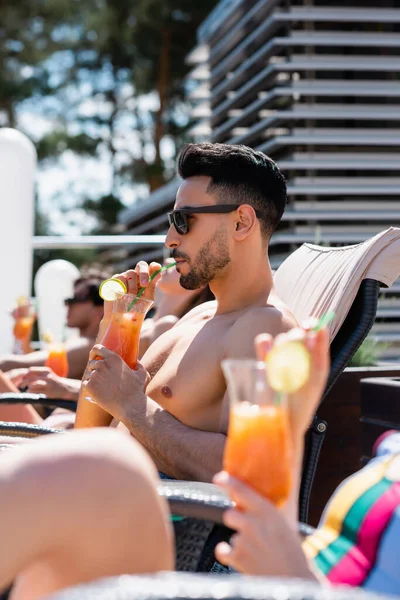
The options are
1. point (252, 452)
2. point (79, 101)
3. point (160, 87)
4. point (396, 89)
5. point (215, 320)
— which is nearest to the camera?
point (252, 452)

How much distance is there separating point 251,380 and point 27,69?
791 inches

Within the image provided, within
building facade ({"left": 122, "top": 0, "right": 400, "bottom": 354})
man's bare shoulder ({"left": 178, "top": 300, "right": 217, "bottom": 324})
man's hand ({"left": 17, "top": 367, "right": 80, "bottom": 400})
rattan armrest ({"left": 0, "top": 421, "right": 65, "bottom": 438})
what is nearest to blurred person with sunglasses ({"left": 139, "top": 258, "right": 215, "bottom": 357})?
man's hand ({"left": 17, "top": 367, "right": 80, "bottom": 400})

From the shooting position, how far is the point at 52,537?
114cm

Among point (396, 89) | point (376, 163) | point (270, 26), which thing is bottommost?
point (376, 163)

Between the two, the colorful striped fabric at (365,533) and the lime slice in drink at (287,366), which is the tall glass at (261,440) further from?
the colorful striped fabric at (365,533)

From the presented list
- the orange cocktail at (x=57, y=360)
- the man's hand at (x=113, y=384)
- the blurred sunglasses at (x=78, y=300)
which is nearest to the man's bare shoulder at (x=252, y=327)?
the man's hand at (x=113, y=384)

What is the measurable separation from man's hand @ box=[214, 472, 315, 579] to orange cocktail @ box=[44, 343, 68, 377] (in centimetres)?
337

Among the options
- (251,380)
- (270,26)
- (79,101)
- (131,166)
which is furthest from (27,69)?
(251,380)

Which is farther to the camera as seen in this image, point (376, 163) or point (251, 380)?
point (376, 163)

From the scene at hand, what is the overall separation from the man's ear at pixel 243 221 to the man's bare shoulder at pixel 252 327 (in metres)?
0.29

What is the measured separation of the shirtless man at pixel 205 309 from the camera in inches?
95.1

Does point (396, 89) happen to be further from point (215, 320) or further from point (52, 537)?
point (52, 537)

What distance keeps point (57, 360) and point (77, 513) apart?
3449 mm

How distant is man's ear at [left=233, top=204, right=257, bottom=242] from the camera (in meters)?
2.72
